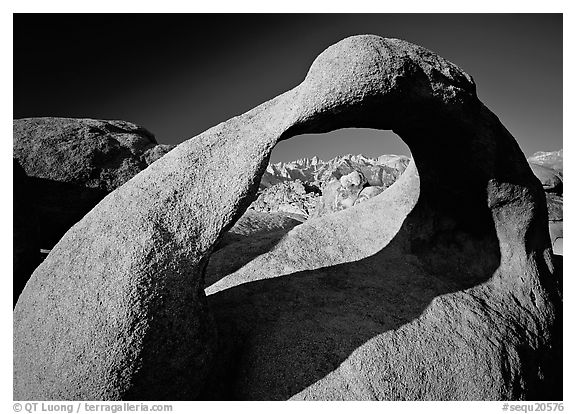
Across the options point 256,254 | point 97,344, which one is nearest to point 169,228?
point 97,344

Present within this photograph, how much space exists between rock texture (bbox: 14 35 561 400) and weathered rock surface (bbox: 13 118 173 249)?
0.90m

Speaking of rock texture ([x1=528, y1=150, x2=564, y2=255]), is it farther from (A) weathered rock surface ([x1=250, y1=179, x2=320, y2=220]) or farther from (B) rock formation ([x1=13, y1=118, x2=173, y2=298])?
(A) weathered rock surface ([x1=250, y1=179, x2=320, y2=220])

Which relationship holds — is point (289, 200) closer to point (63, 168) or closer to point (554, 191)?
point (554, 191)

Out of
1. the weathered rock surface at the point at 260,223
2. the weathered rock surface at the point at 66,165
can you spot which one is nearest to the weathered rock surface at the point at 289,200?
the weathered rock surface at the point at 260,223

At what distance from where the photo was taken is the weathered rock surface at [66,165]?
2.35 meters

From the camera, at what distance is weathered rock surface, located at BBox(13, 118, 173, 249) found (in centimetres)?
235

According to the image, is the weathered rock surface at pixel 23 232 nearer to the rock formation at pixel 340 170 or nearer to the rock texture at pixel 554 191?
the rock formation at pixel 340 170

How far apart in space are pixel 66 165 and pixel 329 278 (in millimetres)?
1617

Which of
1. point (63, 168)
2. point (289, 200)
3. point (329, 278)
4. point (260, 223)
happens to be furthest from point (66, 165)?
point (289, 200)

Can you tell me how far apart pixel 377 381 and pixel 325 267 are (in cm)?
75

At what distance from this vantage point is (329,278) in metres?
2.28

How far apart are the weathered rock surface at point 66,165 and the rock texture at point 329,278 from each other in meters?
0.90

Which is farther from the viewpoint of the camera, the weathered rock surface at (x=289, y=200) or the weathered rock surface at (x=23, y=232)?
the weathered rock surface at (x=289, y=200)

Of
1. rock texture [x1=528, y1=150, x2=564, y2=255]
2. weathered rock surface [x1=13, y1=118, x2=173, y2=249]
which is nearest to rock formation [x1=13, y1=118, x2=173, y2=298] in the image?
weathered rock surface [x1=13, y1=118, x2=173, y2=249]
